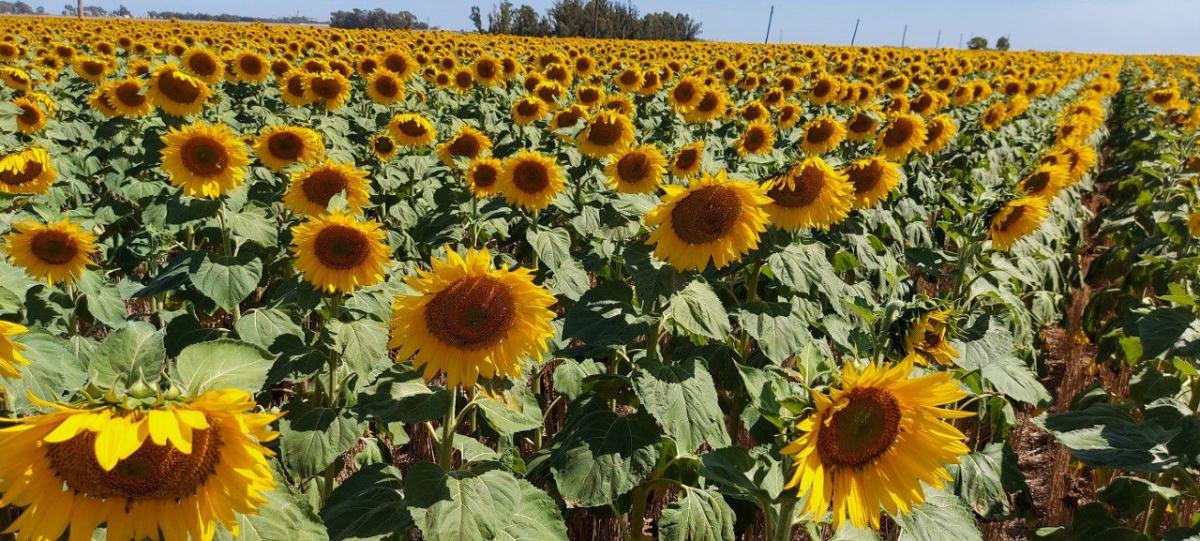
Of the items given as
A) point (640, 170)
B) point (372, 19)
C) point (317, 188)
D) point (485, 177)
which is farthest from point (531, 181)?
point (372, 19)

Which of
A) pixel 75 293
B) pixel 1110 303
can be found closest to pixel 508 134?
pixel 75 293

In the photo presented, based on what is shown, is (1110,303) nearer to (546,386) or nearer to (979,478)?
(979,478)

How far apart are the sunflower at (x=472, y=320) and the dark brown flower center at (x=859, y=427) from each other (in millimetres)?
881

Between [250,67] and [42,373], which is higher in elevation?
[250,67]

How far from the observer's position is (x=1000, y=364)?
3193mm

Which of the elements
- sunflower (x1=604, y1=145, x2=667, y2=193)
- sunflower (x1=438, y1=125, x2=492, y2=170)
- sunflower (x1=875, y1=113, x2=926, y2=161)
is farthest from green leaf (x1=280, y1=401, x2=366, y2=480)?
sunflower (x1=875, y1=113, x2=926, y2=161)

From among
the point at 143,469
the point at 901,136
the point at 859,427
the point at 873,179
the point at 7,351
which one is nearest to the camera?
the point at 143,469

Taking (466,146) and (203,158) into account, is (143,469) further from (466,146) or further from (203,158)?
(466,146)

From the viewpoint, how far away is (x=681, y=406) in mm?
2453

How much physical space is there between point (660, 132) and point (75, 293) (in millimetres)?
6783

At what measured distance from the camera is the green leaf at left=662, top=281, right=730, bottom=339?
2439 mm

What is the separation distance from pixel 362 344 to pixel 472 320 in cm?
66

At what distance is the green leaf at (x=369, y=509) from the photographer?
2.25 m

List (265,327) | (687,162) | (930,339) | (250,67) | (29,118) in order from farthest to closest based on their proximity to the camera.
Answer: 1. (250,67)
2. (29,118)
3. (687,162)
4. (265,327)
5. (930,339)
